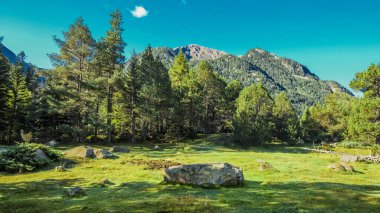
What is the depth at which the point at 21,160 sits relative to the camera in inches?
1027

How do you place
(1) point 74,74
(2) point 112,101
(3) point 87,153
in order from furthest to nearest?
(2) point 112,101 → (1) point 74,74 → (3) point 87,153

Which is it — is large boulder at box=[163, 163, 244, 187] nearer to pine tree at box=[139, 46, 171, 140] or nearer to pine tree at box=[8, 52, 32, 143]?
pine tree at box=[139, 46, 171, 140]

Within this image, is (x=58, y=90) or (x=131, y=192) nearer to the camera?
(x=131, y=192)

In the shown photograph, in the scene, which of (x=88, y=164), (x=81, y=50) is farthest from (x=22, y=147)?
(x=81, y=50)

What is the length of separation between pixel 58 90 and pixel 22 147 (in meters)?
23.9

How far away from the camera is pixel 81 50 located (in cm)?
5153

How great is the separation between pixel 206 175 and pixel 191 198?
11.8 feet

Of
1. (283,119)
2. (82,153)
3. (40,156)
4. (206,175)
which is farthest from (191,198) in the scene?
(283,119)

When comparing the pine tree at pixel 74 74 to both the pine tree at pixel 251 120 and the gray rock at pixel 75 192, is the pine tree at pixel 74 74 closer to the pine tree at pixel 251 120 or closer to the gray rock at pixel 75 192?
the pine tree at pixel 251 120

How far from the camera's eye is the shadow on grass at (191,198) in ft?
45.4

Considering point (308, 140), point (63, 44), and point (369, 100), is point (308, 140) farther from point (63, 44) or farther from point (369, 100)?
point (63, 44)

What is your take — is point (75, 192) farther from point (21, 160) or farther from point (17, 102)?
point (17, 102)

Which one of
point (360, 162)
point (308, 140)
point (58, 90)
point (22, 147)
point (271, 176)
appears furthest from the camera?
point (308, 140)

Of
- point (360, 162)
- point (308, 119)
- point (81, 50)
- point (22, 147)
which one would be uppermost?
point (81, 50)
